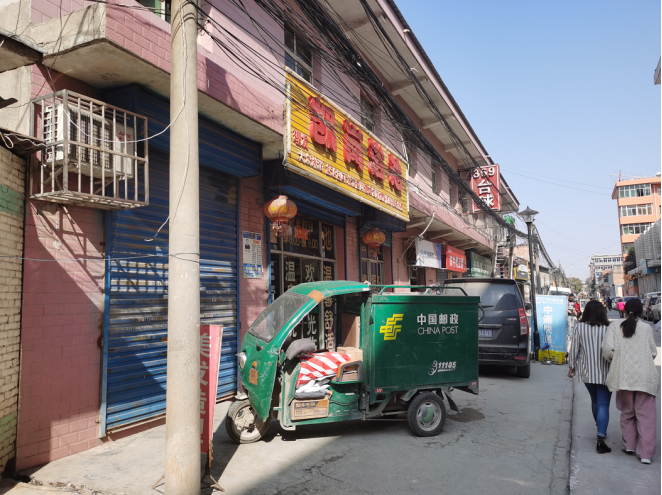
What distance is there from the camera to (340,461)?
4.56 metres

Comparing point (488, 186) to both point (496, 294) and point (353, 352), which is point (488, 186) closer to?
point (496, 294)

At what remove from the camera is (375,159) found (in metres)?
10.1

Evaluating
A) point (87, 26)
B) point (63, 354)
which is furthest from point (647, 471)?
point (87, 26)

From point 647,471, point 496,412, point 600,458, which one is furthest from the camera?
point 496,412

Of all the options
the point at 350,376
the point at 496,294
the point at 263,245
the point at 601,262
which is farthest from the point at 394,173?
the point at 601,262

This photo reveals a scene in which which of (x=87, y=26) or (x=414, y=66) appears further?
(x=414, y=66)

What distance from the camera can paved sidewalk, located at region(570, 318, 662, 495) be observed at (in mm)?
3975

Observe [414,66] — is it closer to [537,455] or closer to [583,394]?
[583,394]

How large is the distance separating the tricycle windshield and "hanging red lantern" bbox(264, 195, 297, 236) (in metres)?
2.50

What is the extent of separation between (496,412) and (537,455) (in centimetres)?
183

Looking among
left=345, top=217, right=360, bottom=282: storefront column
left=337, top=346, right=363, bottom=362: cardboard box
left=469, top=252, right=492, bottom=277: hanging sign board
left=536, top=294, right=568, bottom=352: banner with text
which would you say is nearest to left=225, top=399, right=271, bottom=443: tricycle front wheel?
left=337, top=346, right=363, bottom=362: cardboard box

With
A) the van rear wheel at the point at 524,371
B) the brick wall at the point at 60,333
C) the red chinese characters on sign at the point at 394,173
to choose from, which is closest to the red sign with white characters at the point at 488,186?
the red chinese characters on sign at the point at 394,173

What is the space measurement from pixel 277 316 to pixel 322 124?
4073mm

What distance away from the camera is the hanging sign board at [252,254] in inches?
309
